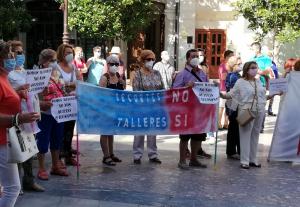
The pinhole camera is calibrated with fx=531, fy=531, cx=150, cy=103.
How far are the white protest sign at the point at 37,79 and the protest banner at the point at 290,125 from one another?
13.1 ft

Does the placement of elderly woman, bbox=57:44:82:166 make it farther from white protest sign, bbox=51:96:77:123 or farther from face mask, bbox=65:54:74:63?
white protest sign, bbox=51:96:77:123

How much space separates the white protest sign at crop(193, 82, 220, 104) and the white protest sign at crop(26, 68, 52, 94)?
2.38m

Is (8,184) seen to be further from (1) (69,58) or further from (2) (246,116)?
(2) (246,116)

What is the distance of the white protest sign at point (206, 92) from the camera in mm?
7758

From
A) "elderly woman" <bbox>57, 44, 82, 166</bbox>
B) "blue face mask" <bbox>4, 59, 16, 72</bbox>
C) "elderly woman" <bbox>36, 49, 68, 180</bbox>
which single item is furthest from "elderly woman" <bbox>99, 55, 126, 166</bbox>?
"blue face mask" <bbox>4, 59, 16, 72</bbox>

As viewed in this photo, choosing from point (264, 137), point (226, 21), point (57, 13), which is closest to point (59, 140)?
point (264, 137)

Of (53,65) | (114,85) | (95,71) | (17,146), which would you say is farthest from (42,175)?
(95,71)

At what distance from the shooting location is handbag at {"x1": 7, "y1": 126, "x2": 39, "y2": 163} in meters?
4.43

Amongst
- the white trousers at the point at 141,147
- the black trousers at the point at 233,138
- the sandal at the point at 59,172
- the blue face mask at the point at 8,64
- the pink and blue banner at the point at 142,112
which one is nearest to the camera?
the blue face mask at the point at 8,64

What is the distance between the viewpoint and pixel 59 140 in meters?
7.27

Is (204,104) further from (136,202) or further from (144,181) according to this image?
(136,202)

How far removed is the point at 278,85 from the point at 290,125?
67cm

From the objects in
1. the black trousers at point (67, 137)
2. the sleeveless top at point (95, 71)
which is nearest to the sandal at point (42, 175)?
the black trousers at point (67, 137)

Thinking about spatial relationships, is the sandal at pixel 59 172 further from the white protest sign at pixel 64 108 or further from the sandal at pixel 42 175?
the white protest sign at pixel 64 108
